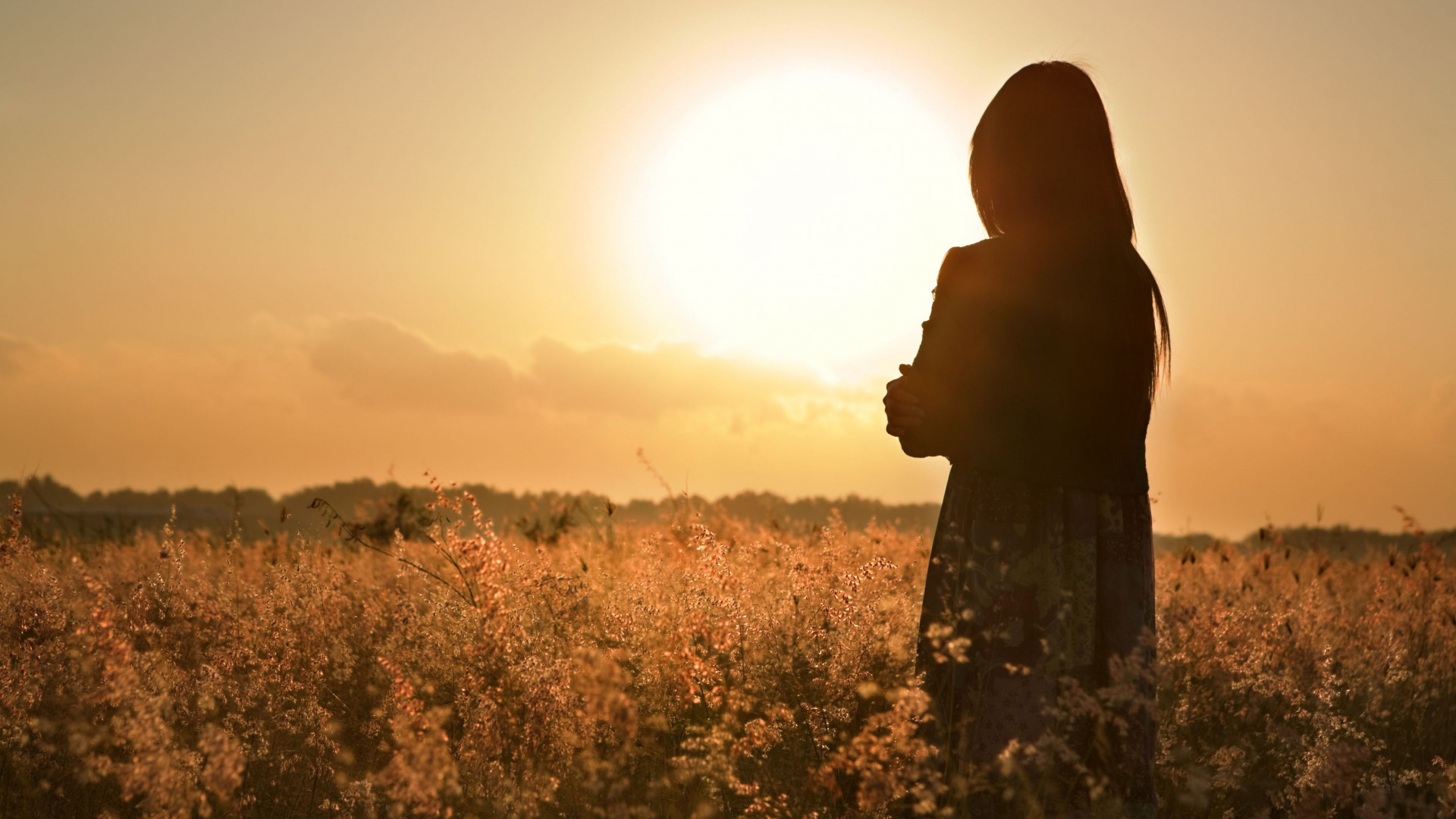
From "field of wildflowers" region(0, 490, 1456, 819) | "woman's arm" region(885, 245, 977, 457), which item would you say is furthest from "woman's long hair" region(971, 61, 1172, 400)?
"field of wildflowers" region(0, 490, 1456, 819)

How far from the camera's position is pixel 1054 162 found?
2.82 meters

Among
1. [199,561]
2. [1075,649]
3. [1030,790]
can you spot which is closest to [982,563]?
[1075,649]

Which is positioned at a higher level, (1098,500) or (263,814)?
(1098,500)

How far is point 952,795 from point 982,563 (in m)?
0.61

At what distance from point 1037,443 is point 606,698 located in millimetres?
1253

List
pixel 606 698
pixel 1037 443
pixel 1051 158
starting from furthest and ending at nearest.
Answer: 1. pixel 1051 158
2. pixel 1037 443
3. pixel 606 698

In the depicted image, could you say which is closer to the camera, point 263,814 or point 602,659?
point 602,659

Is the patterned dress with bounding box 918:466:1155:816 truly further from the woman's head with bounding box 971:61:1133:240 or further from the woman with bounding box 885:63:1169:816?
the woman's head with bounding box 971:61:1133:240

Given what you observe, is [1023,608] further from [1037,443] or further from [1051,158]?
[1051,158]

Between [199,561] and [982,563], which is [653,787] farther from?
[199,561]

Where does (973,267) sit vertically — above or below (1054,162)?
below

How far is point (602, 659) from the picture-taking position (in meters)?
2.66

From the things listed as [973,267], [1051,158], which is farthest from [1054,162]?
[973,267]

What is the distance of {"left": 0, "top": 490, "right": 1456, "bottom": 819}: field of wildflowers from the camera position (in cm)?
276
